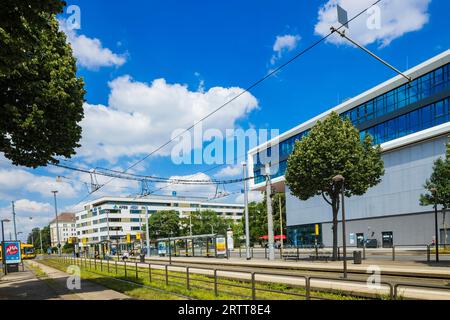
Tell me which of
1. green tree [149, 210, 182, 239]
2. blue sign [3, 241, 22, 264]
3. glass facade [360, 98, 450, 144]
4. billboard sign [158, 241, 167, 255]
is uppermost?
glass facade [360, 98, 450, 144]

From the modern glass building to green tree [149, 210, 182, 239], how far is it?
173 feet

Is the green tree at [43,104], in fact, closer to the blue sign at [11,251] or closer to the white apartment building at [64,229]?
the blue sign at [11,251]

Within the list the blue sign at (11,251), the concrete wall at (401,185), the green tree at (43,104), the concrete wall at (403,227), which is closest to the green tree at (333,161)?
the green tree at (43,104)

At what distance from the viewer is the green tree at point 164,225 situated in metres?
96.2

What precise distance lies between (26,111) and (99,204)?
115568 millimetres

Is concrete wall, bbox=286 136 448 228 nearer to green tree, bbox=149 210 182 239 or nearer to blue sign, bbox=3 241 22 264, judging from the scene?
blue sign, bbox=3 241 22 264

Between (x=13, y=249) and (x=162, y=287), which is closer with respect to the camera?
(x=162, y=287)

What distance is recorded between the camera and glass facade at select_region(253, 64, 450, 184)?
42375 millimetres

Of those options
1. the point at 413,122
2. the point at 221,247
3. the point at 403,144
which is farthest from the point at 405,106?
the point at 221,247

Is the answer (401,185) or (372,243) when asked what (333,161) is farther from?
(372,243)

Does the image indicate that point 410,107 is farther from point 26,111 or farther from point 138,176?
point 26,111

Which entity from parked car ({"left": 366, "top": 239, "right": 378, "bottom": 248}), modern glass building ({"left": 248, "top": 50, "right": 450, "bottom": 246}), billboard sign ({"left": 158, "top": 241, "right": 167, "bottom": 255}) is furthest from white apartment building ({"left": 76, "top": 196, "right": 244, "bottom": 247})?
parked car ({"left": 366, "top": 239, "right": 378, "bottom": 248})
